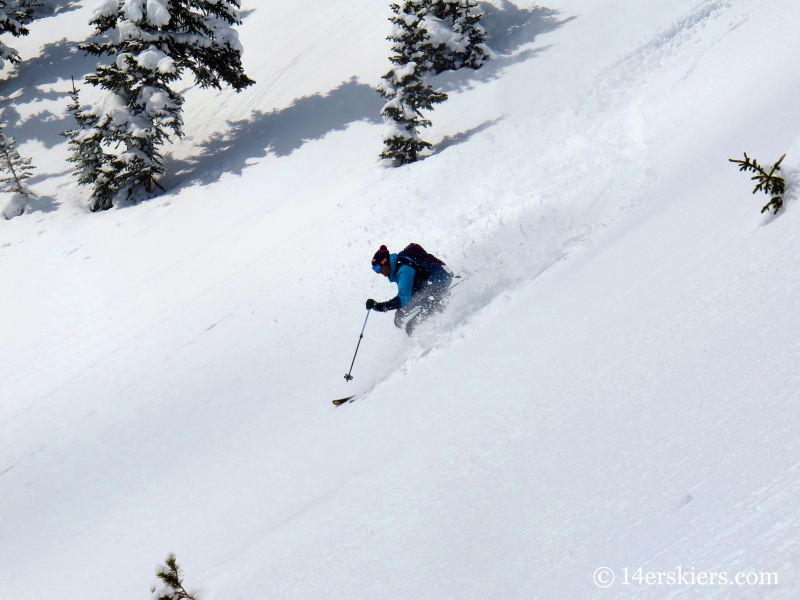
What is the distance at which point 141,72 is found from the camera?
17703 mm

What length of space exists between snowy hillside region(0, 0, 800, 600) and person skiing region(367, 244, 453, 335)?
0.29 meters

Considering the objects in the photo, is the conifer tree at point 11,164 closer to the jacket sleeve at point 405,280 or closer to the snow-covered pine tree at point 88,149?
the snow-covered pine tree at point 88,149

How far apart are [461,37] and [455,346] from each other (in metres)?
15.2

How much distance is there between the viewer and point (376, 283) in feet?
35.5

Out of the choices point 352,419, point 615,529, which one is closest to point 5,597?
point 352,419

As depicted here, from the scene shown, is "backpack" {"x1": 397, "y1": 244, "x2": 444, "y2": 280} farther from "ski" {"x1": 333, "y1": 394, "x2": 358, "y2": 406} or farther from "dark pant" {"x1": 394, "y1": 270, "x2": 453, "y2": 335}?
"ski" {"x1": 333, "y1": 394, "x2": 358, "y2": 406}

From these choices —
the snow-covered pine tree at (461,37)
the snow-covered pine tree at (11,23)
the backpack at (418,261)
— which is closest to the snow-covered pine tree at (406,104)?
the snow-covered pine tree at (461,37)

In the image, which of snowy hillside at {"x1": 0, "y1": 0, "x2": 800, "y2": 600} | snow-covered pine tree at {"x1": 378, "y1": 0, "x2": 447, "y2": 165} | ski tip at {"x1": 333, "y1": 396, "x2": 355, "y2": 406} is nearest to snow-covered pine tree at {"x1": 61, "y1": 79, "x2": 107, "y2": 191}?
snowy hillside at {"x1": 0, "y1": 0, "x2": 800, "y2": 600}

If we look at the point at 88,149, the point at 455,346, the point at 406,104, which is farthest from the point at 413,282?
the point at 88,149

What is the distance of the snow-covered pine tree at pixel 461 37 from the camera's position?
1891cm

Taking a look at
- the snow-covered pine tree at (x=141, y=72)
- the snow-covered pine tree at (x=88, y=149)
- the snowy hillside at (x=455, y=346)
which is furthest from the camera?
the snow-covered pine tree at (x=88, y=149)

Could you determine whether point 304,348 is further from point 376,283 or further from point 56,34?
point 56,34

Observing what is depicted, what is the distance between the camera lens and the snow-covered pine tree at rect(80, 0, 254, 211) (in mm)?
17172

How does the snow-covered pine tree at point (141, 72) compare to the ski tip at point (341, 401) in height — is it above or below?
above
